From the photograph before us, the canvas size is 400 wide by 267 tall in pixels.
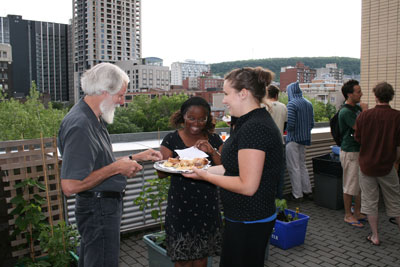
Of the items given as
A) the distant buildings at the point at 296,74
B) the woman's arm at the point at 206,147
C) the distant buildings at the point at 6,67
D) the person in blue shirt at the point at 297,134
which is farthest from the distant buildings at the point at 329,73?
the woman's arm at the point at 206,147

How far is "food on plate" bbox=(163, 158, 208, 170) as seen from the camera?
6.93 ft

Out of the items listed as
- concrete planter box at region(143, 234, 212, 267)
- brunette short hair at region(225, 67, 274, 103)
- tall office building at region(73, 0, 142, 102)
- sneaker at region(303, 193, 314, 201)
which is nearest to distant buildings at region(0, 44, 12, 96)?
tall office building at region(73, 0, 142, 102)

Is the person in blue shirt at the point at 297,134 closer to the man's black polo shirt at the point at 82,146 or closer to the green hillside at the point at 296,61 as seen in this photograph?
the man's black polo shirt at the point at 82,146

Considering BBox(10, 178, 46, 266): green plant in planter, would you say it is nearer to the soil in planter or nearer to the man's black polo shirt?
the man's black polo shirt

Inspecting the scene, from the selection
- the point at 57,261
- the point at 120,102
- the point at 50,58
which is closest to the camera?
the point at 120,102

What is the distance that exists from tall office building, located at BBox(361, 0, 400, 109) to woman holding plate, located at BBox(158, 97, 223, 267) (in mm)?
6335

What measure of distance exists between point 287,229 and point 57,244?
240cm

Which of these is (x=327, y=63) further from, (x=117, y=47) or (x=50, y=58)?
(x=50, y=58)

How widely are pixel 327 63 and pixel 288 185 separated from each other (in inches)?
3954

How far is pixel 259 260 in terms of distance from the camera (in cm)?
179

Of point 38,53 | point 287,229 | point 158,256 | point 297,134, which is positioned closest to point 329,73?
point 38,53

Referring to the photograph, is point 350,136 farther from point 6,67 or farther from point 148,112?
point 6,67

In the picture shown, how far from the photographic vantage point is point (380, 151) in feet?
12.1

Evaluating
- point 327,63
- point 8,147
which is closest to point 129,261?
point 8,147
